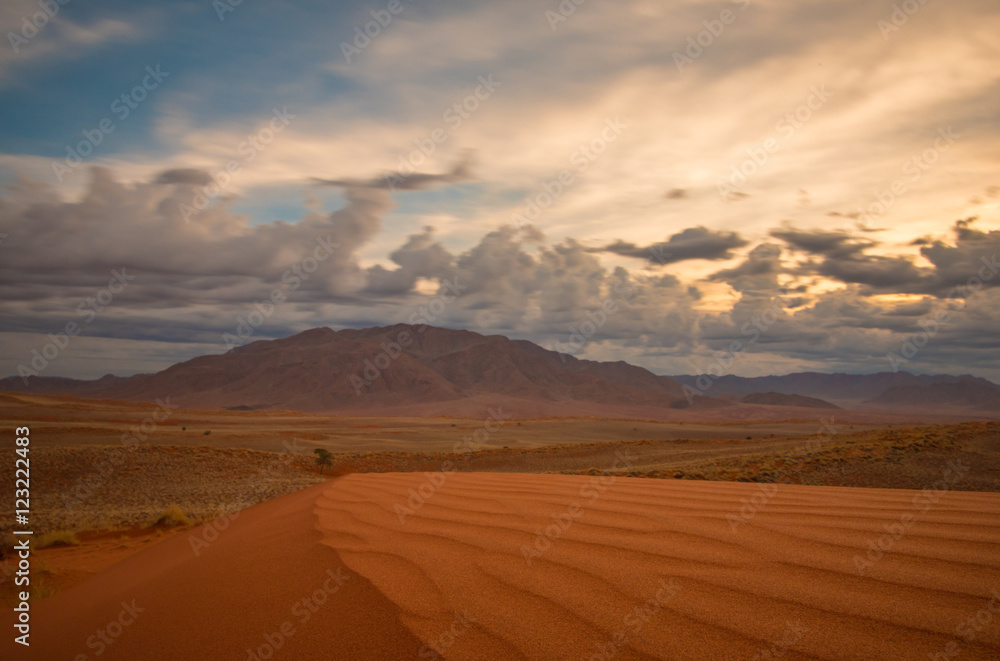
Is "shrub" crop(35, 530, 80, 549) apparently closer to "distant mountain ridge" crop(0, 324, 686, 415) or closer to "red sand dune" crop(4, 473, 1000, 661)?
"red sand dune" crop(4, 473, 1000, 661)

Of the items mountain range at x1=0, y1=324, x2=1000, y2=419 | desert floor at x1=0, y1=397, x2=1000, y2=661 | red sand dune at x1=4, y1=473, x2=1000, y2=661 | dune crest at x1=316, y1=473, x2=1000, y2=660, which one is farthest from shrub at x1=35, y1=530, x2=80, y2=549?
mountain range at x1=0, y1=324, x2=1000, y2=419

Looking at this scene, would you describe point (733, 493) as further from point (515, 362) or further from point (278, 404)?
point (515, 362)

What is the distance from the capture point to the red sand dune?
242cm

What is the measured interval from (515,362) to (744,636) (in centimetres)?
14332

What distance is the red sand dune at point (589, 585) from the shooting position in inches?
95.1

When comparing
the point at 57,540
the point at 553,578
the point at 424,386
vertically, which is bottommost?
the point at 57,540

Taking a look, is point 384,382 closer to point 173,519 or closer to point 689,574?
point 173,519

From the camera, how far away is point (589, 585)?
303 cm

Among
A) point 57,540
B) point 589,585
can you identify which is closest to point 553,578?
point 589,585

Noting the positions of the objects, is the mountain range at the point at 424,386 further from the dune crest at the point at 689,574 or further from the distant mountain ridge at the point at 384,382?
the dune crest at the point at 689,574

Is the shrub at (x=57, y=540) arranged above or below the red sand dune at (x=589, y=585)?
below

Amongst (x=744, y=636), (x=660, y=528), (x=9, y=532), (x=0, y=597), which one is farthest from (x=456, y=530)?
(x=9, y=532)

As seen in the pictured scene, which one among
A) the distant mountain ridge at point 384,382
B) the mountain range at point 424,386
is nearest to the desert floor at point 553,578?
the mountain range at point 424,386

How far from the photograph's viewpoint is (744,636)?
238 cm
